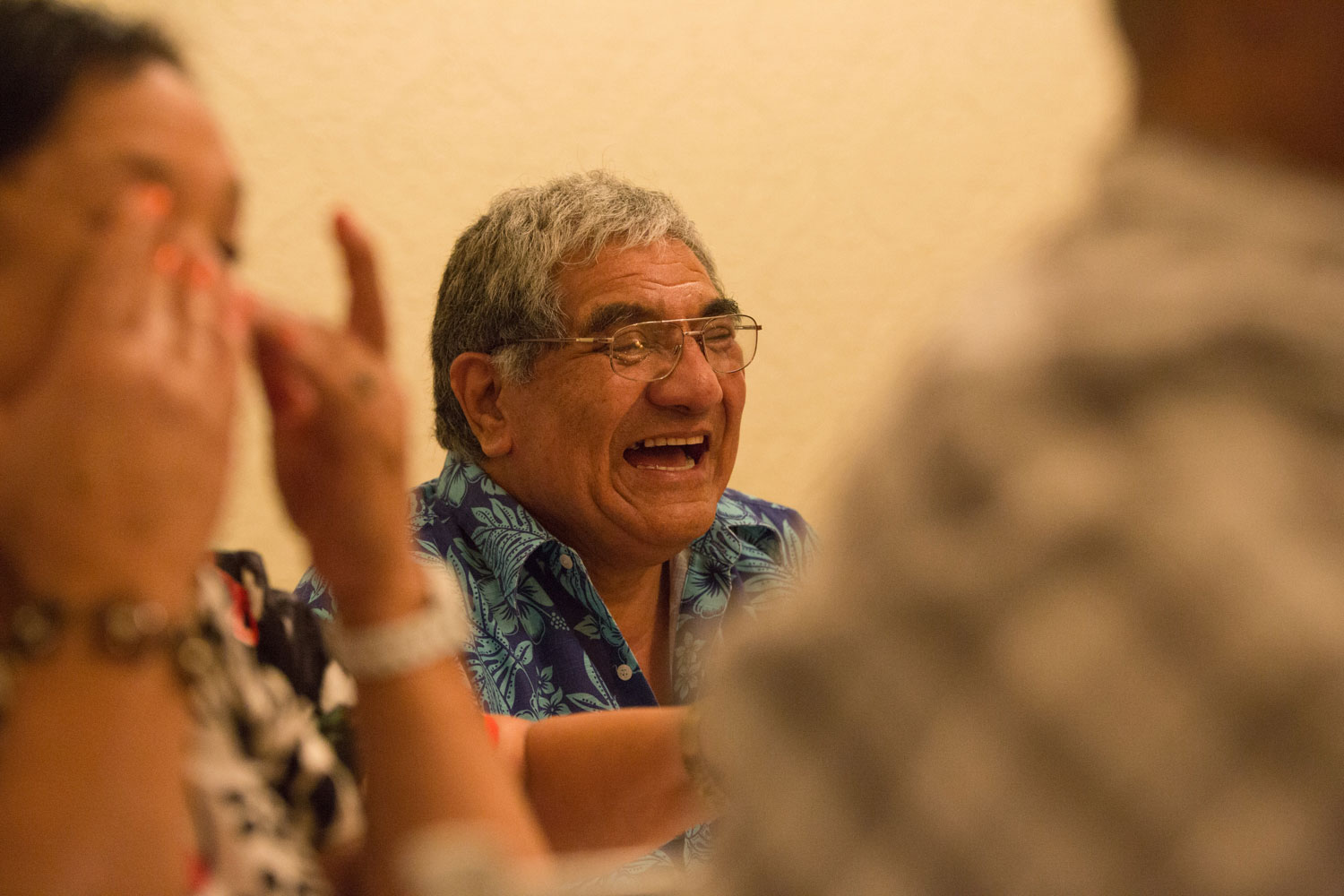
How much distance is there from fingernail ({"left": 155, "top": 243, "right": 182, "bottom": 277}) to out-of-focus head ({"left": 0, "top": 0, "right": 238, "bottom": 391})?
1 centimetres

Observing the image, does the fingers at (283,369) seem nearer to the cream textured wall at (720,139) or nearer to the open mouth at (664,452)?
the open mouth at (664,452)

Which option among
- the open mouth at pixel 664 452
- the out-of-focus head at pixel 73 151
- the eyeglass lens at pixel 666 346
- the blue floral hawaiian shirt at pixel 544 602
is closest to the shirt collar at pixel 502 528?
the blue floral hawaiian shirt at pixel 544 602

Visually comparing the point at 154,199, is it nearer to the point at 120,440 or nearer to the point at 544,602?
the point at 120,440

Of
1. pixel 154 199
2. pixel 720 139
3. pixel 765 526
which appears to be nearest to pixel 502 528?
pixel 765 526

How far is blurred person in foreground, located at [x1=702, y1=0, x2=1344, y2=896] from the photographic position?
0.30 meters

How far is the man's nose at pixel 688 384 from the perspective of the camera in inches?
60.9

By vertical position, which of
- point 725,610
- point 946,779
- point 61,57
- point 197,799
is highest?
point 61,57

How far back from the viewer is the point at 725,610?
1601 mm

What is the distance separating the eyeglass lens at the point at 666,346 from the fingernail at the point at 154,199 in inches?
34.6

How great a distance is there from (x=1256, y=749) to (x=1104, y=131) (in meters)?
0.23

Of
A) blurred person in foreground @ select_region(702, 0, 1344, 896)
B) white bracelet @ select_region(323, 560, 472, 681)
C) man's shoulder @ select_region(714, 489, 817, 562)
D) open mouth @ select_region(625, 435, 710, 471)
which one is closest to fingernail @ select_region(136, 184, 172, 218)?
white bracelet @ select_region(323, 560, 472, 681)

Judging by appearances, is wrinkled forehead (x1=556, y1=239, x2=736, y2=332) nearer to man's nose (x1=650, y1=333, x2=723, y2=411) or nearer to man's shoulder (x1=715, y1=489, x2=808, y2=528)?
man's nose (x1=650, y1=333, x2=723, y2=411)

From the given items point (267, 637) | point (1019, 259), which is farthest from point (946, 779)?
point (267, 637)

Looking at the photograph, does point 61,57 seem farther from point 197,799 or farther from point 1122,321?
point 1122,321
